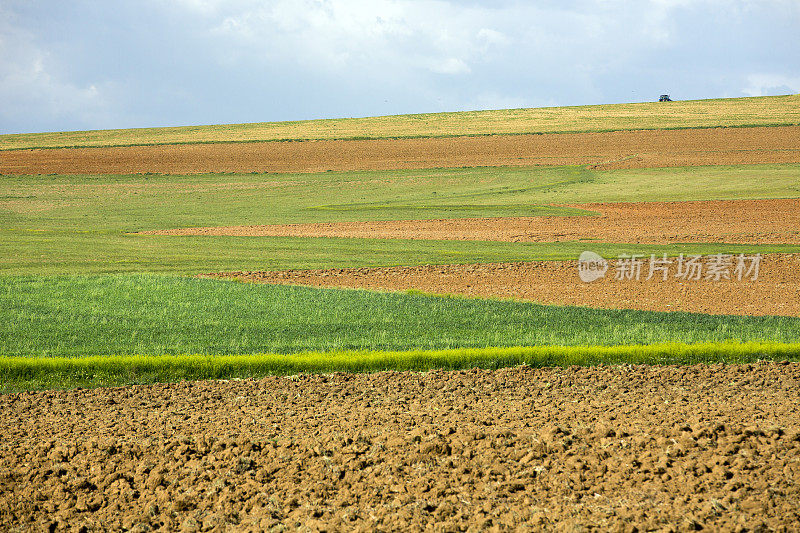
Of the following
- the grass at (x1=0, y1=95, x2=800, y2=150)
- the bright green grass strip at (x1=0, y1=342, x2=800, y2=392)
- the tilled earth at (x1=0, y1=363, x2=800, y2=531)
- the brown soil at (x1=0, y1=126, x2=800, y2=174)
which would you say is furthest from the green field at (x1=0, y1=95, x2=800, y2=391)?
the grass at (x1=0, y1=95, x2=800, y2=150)

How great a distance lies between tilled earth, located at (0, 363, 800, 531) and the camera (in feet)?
18.9

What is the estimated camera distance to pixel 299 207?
3956 cm

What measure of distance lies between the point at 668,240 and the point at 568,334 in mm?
15431

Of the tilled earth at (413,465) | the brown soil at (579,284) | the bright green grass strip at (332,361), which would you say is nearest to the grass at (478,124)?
the brown soil at (579,284)

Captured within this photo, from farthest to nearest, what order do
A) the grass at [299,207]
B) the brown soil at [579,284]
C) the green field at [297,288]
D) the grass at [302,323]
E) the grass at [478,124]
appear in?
the grass at [478,124]
the grass at [299,207]
the brown soil at [579,284]
the grass at [302,323]
the green field at [297,288]

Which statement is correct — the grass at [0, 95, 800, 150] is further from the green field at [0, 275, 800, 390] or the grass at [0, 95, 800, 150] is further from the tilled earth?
the tilled earth

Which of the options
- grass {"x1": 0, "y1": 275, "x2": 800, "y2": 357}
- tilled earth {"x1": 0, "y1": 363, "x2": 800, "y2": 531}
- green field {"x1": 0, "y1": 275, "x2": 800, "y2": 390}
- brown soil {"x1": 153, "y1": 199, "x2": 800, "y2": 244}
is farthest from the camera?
brown soil {"x1": 153, "y1": 199, "x2": 800, "y2": 244}

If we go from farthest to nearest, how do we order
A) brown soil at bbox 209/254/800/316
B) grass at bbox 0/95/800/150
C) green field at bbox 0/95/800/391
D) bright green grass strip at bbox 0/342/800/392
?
grass at bbox 0/95/800/150 → brown soil at bbox 209/254/800/316 → green field at bbox 0/95/800/391 → bright green grass strip at bbox 0/342/800/392

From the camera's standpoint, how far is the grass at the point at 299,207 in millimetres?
23172

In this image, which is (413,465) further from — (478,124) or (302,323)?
(478,124)

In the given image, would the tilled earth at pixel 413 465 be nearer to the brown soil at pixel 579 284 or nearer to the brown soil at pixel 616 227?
the brown soil at pixel 579 284

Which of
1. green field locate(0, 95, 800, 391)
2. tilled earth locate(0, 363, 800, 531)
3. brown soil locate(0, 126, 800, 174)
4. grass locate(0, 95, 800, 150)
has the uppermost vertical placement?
grass locate(0, 95, 800, 150)

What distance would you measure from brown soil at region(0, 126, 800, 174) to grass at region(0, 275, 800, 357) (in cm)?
4036

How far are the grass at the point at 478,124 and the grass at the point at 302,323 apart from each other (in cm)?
5618
